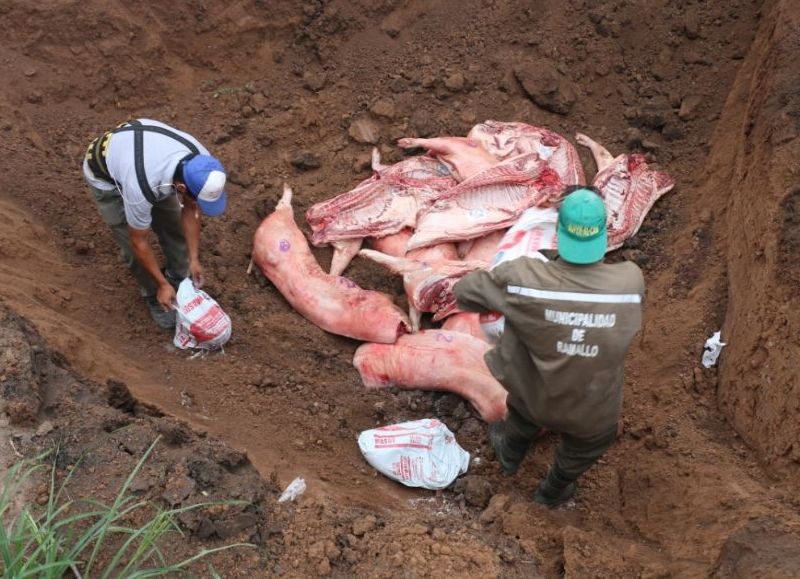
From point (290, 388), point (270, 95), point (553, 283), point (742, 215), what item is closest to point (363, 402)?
point (290, 388)

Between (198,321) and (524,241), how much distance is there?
198 centimetres

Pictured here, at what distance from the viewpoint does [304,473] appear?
3668 mm

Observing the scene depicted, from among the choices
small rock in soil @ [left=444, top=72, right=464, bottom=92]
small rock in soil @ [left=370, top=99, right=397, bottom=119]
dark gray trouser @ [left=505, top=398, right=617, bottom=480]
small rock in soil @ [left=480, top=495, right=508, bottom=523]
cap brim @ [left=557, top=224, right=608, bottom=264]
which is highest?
cap brim @ [left=557, top=224, right=608, bottom=264]

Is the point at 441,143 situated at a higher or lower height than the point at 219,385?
higher

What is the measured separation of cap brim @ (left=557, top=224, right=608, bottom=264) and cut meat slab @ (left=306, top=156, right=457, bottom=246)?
7.57 feet

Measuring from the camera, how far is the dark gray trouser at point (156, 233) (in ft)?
14.2

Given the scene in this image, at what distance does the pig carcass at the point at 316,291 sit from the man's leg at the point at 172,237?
1.63ft

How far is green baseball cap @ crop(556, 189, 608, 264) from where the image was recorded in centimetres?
281

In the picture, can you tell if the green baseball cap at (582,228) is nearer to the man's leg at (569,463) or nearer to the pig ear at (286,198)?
the man's leg at (569,463)

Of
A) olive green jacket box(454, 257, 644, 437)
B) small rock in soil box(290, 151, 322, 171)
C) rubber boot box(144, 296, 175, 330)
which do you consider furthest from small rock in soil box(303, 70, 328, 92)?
olive green jacket box(454, 257, 644, 437)

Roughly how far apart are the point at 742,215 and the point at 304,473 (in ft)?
9.85

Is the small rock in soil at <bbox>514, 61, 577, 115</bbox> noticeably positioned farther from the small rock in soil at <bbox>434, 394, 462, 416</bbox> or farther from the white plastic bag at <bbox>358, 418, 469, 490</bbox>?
the white plastic bag at <bbox>358, 418, 469, 490</bbox>

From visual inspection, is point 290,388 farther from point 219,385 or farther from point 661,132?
point 661,132

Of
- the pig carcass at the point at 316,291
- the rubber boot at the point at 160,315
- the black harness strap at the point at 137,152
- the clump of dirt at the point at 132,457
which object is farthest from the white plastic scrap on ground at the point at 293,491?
the rubber boot at the point at 160,315
